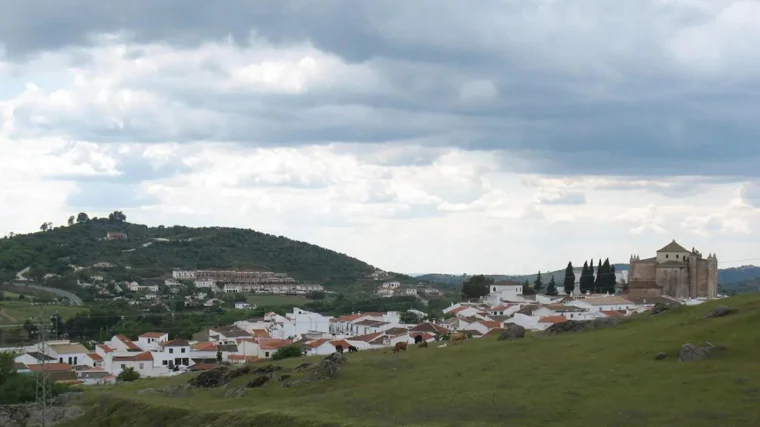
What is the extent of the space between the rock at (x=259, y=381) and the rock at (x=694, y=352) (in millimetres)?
26855

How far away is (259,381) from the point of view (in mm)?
63375

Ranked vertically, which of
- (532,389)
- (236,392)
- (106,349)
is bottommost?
A: (106,349)

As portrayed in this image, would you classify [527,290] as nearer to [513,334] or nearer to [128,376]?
[128,376]

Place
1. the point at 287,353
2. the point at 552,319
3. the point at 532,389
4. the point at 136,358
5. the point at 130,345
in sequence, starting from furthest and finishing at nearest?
the point at 130,345 → the point at 136,358 → the point at 552,319 → the point at 287,353 → the point at 532,389

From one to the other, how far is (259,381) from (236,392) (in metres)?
2.01

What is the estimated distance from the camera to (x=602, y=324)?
71125mm

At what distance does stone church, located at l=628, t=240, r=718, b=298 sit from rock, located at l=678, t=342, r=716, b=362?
312 feet

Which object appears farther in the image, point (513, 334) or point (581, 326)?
point (513, 334)

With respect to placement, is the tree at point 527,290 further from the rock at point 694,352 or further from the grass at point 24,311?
the rock at point 694,352

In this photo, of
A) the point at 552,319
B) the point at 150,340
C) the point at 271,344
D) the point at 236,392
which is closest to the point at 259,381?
the point at 236,392

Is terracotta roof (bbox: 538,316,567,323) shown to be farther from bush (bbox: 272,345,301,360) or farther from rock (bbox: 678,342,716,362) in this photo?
rock (bbox: 678,342,716,362)

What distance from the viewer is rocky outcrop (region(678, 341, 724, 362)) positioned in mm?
51469

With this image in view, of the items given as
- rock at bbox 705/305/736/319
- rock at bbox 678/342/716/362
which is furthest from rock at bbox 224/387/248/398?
rock at bbox 705/305/736/319

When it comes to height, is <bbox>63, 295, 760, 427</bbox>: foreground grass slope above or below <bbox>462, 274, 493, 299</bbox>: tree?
below
